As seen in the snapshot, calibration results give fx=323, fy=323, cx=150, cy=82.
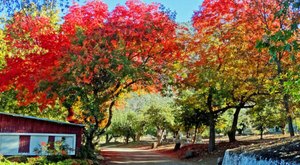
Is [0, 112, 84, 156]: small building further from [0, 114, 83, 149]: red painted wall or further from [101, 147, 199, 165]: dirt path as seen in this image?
[101, 147, 199, 165]: dirt path

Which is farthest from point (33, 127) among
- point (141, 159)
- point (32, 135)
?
point (141, 159)

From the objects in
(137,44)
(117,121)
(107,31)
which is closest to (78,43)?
(107,31)

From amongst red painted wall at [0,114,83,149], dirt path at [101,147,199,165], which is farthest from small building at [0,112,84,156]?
dirt path at [101,147,199,165]

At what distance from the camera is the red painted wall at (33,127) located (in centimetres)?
1902

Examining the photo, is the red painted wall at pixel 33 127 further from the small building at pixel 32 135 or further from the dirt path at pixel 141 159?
the dirt path at pixel 141 159

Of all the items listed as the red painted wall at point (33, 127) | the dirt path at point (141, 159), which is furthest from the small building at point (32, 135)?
the dirt path at point (141, 159)

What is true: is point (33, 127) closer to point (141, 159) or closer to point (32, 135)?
point (32, 135)

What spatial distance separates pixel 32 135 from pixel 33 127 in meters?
0.48

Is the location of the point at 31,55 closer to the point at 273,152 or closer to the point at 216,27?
the point at 216,27

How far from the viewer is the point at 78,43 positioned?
17328mm

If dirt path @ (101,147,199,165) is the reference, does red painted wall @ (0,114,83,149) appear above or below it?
above

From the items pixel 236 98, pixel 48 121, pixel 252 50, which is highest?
pixel 252 50

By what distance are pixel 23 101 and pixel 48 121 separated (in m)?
4.15

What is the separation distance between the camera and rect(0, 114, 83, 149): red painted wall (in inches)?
749
